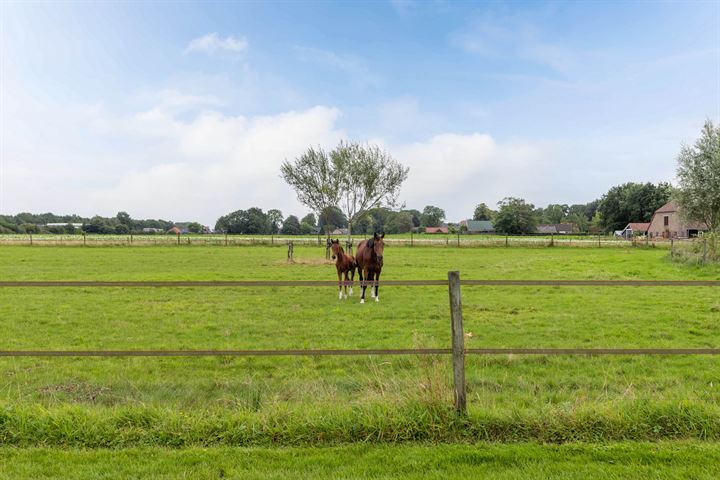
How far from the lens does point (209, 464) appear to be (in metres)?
3.30

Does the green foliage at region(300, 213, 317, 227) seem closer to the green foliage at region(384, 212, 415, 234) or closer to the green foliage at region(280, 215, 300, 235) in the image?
the green foliage at region(280, 215, 300, 235)

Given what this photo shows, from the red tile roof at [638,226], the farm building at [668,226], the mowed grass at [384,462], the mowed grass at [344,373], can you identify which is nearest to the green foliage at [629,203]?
the red tile roof at [638,226]

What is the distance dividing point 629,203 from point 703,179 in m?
67.9

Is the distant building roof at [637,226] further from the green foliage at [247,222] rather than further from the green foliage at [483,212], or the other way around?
the green foliage at [247,222]

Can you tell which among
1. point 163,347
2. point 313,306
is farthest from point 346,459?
point 313,306

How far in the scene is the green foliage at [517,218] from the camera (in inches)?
3696

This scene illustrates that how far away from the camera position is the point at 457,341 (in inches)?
150

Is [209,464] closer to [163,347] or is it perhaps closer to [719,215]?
[163,347]

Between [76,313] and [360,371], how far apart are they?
8.00m

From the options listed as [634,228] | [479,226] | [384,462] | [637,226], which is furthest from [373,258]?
[479,226]

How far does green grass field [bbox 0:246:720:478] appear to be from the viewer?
12.1 ft

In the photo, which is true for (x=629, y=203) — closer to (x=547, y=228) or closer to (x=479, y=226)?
(x=547, y=228)

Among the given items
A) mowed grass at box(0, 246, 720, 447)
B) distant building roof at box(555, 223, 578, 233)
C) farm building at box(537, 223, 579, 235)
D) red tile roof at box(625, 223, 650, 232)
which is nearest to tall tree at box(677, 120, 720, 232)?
mowed grass at box(0, 246, 720, 447)

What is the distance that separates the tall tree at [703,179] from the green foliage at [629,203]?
6126 centimetres
